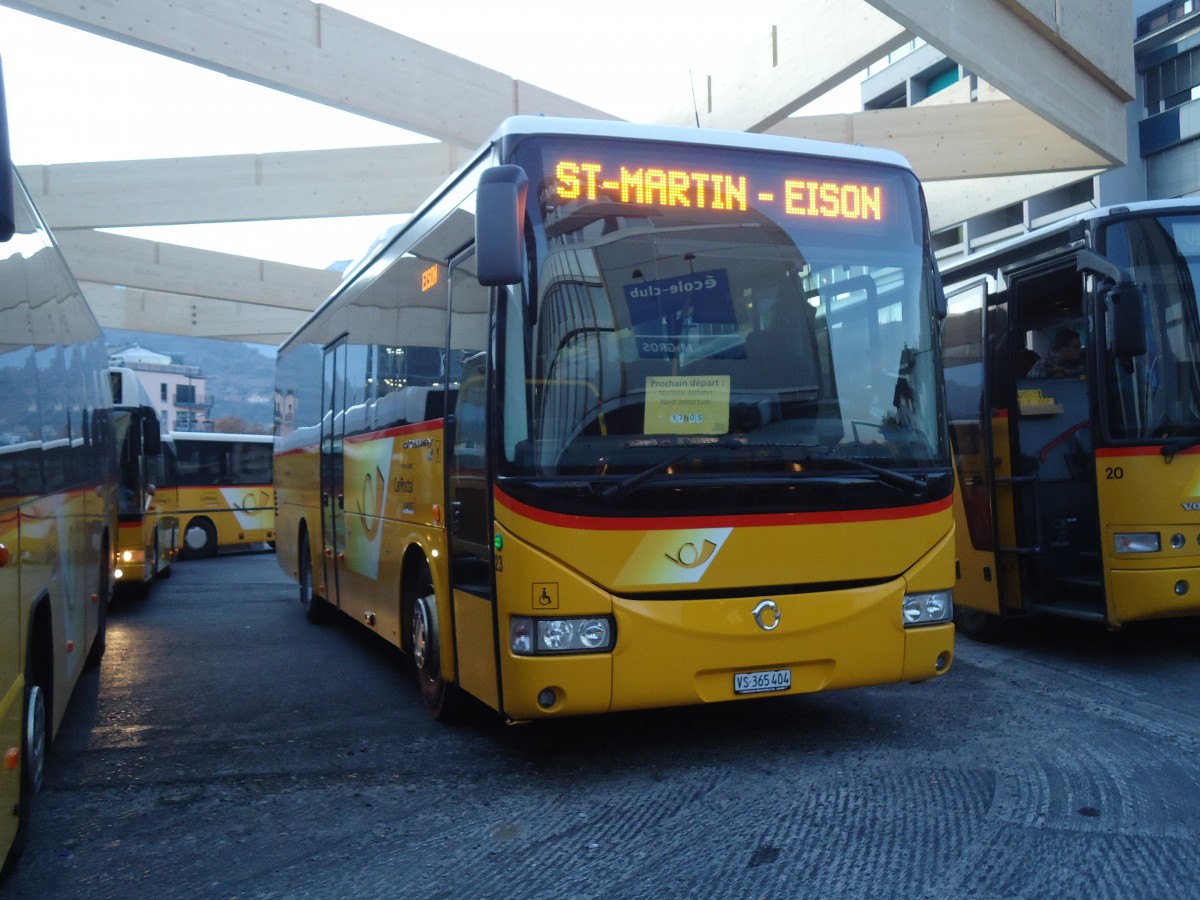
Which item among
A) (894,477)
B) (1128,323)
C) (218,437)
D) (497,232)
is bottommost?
(894,477)

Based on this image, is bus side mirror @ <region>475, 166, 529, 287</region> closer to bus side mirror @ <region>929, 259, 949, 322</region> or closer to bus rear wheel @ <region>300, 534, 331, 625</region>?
bus side mirror @ <region>929, 259, 949, 322</region>

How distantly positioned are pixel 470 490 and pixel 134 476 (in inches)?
424

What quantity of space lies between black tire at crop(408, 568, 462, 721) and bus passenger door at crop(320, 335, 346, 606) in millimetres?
2724

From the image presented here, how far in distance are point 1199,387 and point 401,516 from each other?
5384 millimetres

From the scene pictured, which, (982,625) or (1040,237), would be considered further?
(982,625)

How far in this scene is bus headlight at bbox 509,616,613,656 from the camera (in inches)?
211

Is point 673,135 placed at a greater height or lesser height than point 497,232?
greater

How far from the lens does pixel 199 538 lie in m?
26.3

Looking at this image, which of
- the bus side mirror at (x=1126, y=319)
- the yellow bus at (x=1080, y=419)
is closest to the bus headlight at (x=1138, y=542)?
the yellow bus at (x=1080, y=419)

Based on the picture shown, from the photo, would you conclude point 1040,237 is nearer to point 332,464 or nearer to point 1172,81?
point 332,464

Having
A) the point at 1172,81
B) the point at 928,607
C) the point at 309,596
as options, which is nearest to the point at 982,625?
the point at 928,607

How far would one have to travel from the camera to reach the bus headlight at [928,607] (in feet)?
19.6

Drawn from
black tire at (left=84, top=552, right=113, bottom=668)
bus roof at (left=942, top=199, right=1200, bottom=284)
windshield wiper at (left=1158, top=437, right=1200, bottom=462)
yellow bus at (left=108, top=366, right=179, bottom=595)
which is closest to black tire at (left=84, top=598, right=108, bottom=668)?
black tire at (left=84, top=552, right=113, bottom=668)

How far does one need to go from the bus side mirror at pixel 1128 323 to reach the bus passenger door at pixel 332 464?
5859mm
